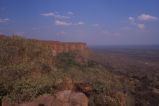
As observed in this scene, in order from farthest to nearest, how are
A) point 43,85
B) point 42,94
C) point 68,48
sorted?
point 68,48 → point 43,85 → point 42,94

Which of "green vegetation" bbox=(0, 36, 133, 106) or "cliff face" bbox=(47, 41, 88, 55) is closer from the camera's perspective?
"green vegetation" bbox=(0, 36, 133, 106)

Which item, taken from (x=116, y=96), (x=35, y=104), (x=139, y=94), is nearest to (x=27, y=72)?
(x=35, y=104)

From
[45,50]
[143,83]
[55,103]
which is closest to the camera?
[55,103]

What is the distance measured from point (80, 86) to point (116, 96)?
1.95m

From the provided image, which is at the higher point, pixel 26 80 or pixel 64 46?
pixel 64 46

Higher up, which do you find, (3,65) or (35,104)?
(3,65)

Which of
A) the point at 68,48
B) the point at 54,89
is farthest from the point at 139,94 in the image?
the point at 68,48

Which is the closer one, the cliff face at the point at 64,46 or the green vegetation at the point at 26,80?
the green vegetation at the point at 26,80

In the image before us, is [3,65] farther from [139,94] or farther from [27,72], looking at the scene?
[139,94]

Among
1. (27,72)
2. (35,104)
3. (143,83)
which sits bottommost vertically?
(143,83)

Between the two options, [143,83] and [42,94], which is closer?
[42,94]

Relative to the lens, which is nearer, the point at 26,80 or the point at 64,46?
the point at 26,80

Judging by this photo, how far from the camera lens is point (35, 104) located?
10242 mm

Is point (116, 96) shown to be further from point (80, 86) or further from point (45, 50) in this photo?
point (45, 50)
